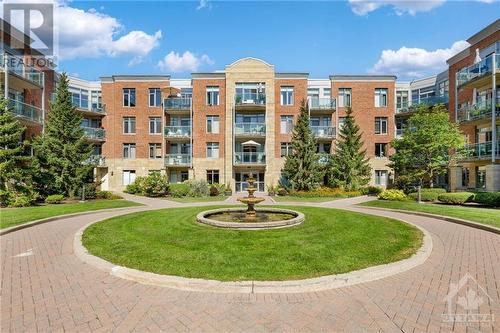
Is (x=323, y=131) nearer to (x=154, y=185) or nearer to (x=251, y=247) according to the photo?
(x=154, y=185)

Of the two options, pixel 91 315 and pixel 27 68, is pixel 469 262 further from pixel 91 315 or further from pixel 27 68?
pixel 27 68

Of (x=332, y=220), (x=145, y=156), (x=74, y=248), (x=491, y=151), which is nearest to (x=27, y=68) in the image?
(x=145, y=156)

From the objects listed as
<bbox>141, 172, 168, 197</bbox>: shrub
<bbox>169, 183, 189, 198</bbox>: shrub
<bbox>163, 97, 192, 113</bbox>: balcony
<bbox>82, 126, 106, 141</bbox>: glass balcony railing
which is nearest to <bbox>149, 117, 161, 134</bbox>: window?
<bbox>163, 97, 192, 113</bbox>: balcony

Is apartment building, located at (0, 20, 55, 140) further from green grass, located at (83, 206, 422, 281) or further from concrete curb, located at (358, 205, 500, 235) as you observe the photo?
concrete curb, located at (358, 205, 500, 235)

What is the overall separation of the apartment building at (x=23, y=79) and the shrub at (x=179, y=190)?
42.8 feet

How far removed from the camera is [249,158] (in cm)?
3388

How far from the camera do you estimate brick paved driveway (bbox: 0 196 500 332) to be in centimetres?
440

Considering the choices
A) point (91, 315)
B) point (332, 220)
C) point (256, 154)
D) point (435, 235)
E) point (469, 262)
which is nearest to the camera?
point (91, 315)

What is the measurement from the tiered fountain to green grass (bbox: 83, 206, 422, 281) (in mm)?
401

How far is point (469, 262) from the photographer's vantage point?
7430 millimetres

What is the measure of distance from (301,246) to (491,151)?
2324 centimetres

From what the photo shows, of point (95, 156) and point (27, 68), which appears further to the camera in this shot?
point (95, 156)

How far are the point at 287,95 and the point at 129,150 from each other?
20.3m

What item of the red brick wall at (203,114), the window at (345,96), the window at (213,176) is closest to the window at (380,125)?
the window at (345,96)
